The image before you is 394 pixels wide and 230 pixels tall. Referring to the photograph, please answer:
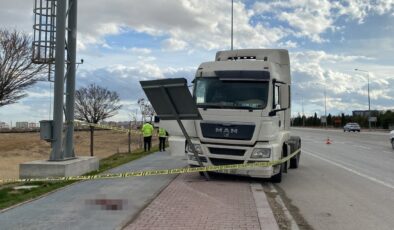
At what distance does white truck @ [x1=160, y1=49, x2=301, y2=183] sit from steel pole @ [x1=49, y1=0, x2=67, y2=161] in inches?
115

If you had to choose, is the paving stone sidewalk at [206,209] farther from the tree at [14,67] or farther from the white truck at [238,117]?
the tree at [14,67]

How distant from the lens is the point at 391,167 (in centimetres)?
1772

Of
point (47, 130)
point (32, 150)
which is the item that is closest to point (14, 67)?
point (32, 150)

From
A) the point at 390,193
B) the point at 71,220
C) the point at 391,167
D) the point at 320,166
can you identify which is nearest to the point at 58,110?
the point at 71,220

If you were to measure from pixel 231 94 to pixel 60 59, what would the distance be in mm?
4404

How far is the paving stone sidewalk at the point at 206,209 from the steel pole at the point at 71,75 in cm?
362

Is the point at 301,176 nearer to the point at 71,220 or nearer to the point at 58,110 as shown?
the point at 58,110

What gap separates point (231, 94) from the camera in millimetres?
12500

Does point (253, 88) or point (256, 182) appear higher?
point (253, 88)

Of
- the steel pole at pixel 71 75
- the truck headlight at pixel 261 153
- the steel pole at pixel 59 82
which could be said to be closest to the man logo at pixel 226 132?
the truck headlight at pixel 261 153

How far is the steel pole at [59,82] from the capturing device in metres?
12.7

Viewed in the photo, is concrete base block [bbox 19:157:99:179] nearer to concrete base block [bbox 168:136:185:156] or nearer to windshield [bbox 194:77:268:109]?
concrete base block [bbox 168:136:185:156]

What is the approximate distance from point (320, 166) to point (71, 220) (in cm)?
1245

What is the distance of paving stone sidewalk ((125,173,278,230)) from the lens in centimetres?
736
